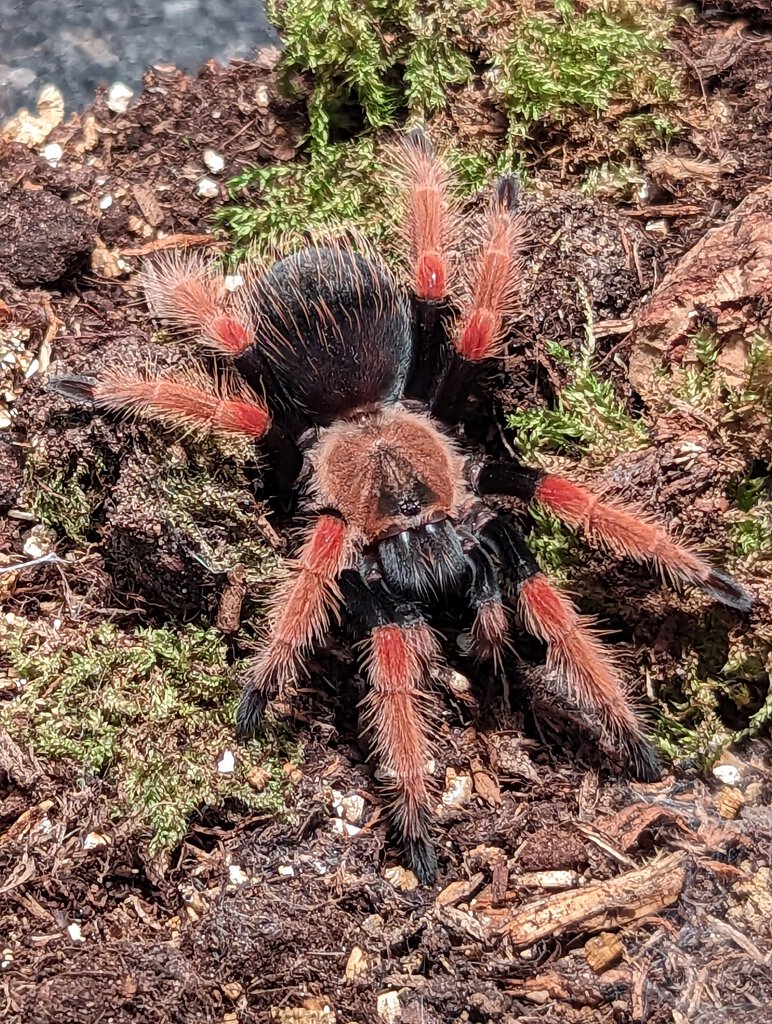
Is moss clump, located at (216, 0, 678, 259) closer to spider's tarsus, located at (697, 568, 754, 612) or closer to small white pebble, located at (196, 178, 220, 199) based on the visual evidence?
small white pebble, located at (196, 178, 220, 199)

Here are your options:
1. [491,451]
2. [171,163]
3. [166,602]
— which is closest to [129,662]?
[166,602]

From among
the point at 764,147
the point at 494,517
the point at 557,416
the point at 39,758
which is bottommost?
the point at 39,758

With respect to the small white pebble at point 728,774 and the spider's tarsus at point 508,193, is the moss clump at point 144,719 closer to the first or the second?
the small white pebble at point 728,774

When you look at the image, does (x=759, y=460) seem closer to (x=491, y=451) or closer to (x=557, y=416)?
(x=557, y=416)

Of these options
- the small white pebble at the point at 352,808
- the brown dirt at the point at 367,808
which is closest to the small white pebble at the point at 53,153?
the brown dirt at the point at 367,808

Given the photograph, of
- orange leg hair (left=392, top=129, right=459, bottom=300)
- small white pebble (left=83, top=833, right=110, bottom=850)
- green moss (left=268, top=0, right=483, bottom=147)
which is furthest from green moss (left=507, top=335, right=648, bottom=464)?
small white pebble (left=83, top=833, right=110, bottom=850)

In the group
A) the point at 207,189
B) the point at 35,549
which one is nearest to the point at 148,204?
the point at 207,189
